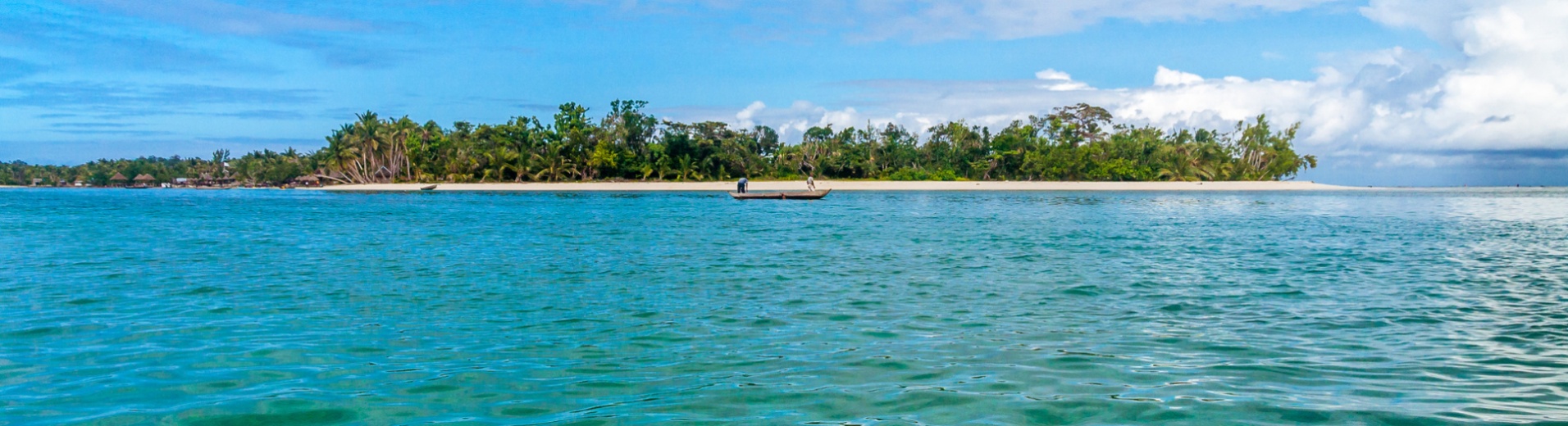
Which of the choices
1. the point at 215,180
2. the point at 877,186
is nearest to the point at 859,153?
the point at 877,186

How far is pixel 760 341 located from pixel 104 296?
30.6 ft

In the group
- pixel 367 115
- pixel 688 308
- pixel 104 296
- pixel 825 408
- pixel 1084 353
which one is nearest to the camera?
pixel 825 408

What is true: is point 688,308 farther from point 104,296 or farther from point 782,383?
point 104,296

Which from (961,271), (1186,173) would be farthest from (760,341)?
(1186,173)

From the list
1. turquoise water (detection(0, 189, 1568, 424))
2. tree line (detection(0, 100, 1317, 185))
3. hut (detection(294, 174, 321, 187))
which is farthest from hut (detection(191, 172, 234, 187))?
turquoise water (detection(0, 189, 1568, 424))

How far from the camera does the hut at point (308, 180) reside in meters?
125

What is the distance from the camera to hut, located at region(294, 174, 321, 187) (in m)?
125

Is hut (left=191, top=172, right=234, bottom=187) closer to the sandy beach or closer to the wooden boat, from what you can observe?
the sandy beach

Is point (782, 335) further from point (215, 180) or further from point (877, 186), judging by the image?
point (215, 180)

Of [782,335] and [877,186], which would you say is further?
[877,186]

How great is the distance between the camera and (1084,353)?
8125mm

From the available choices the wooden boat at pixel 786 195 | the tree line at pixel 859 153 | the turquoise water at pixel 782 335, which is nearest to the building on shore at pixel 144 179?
the tree line at pixel 859 153

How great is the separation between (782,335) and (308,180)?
440 feet

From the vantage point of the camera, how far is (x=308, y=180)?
12669 cm
